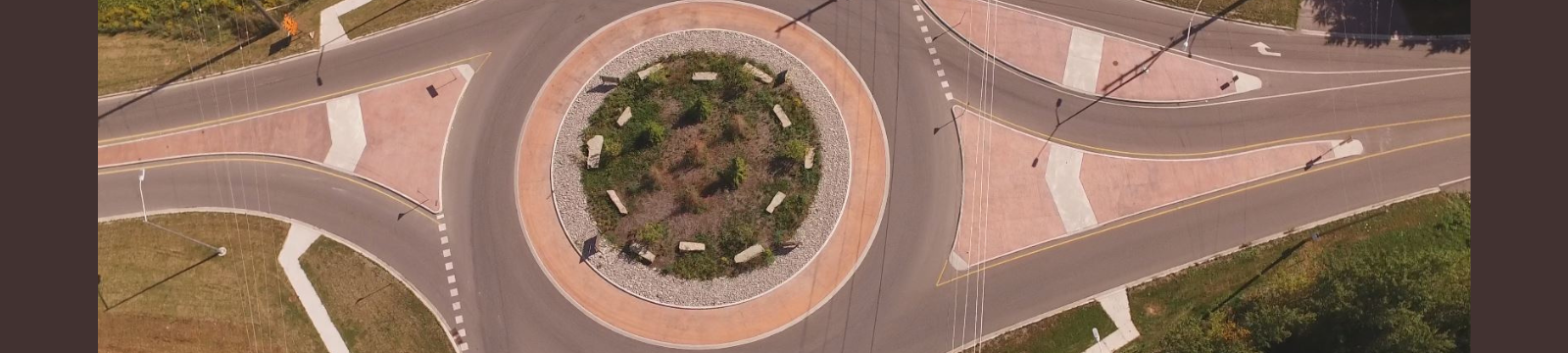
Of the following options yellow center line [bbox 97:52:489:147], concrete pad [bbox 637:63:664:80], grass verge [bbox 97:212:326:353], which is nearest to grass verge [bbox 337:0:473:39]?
yellow center line [bbox 97:52:489:147]

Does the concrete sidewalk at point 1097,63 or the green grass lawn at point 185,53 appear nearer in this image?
the concrete sidewalk at point 1097,63

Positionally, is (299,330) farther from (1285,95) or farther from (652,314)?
(1285,95)

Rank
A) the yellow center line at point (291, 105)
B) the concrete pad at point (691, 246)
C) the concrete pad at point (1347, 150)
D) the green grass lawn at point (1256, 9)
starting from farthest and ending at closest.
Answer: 1. the green grass lawn at point (1256, 9)
2. the yellow center line at point (291, 105)
3. the concrete pad at point (1347, 150)
4. the concrete pad at point (691, 246)

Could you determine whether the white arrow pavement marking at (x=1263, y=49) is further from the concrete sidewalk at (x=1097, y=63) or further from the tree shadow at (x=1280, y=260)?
the tree shadow at (x=1280, y=260)

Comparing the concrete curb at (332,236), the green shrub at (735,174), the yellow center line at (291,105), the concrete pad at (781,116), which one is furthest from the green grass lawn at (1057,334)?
the yellow center line at (291,105)

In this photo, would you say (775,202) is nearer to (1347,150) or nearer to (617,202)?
(617,202)

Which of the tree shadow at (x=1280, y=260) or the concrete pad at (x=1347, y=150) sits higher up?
the concrete pad at (x=1347, y=150)
